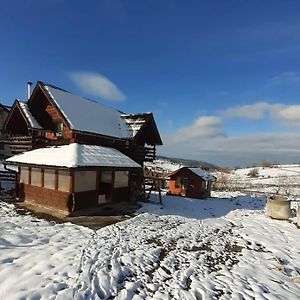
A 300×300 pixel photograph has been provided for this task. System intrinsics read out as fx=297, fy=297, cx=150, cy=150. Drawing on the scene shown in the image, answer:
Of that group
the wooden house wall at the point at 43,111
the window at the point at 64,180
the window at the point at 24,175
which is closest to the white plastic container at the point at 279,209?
the window at the point at 64,180

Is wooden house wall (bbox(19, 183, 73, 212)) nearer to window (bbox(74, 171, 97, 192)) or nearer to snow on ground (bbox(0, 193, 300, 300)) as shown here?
window (bbox(74, 171, 97, 192))

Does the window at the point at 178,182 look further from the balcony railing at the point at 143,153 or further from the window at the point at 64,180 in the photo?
the window at the point at 64,180

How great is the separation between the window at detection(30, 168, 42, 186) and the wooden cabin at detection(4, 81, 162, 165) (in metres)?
2.41

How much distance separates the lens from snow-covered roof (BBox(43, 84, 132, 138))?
1922 cm

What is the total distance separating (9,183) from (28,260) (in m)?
18.0

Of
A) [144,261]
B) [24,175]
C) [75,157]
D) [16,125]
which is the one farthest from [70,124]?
[144,261]

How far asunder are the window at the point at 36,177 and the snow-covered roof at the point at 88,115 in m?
3.35

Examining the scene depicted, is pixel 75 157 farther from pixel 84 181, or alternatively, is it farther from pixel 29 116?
pixel 29 116

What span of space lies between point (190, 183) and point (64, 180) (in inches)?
699

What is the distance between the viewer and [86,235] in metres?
11.4

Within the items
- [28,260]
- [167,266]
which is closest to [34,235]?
[28,260]

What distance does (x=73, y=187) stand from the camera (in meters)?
15.4

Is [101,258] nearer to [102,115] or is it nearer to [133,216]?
[133,216]

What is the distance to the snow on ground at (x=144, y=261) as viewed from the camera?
708 centimetres
